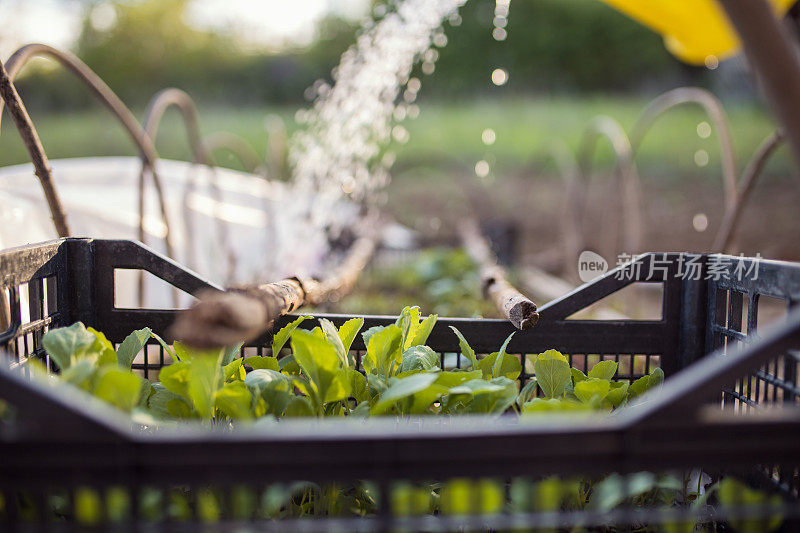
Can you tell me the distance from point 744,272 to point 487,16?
11.7 meters

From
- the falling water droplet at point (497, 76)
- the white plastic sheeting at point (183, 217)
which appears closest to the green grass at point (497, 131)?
the white plastic sheeting at point (183, 217)

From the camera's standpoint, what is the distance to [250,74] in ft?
40.6

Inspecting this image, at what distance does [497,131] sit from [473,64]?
1474 millimetres

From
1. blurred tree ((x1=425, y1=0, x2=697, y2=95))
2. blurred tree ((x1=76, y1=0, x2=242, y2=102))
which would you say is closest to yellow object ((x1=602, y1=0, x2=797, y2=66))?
blurred tree ((x1=425, y1=0, x2=697, y2=95))

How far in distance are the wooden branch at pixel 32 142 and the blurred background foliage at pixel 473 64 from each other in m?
10.5

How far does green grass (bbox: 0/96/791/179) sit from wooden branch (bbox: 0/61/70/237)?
30.7 ft

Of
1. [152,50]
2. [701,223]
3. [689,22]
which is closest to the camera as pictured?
[689,22]

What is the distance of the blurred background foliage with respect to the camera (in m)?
11.4

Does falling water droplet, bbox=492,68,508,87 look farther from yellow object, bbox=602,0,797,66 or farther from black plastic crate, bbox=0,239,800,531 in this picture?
yellow object, bbox=602,0,797,66

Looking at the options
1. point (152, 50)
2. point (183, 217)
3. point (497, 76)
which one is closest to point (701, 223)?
point (183, 217)

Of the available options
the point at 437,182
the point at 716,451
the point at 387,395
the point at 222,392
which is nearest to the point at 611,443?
the point at 716,451

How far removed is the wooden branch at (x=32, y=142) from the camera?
0.79 meters

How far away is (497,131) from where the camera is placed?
11.0m

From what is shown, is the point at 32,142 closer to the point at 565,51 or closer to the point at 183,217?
the point at 183,217
